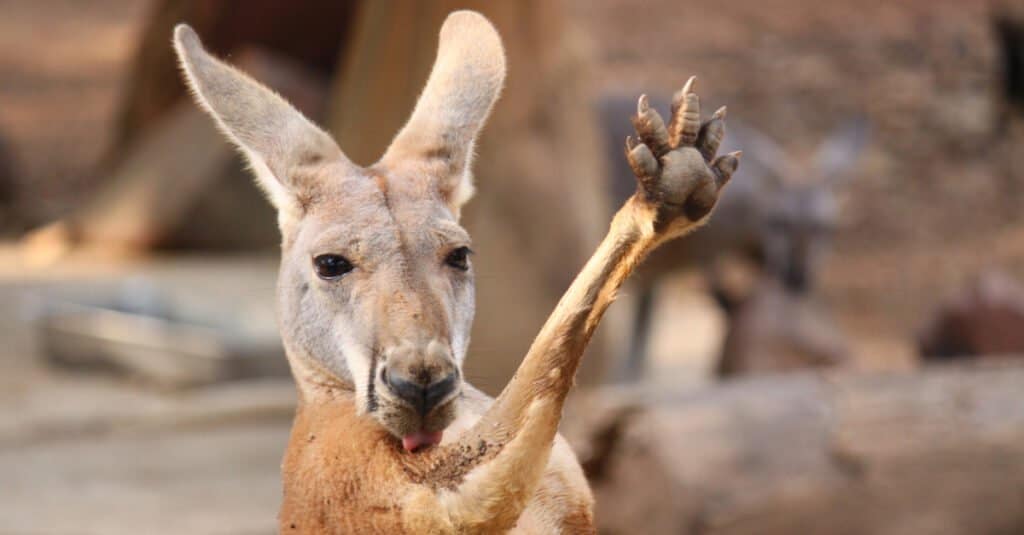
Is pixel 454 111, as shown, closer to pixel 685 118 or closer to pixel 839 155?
pixel 685 118

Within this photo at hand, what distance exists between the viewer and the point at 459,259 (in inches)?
48.4

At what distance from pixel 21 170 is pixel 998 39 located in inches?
364

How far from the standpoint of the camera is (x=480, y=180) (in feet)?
15.0

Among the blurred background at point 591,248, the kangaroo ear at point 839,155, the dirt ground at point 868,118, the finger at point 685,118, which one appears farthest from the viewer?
Result: the dirt ground at point 868,118

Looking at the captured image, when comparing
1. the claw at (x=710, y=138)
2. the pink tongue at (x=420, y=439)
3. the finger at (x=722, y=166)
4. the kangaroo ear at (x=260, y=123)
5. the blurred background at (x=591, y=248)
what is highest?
the blurred background at (x=591, y=248)

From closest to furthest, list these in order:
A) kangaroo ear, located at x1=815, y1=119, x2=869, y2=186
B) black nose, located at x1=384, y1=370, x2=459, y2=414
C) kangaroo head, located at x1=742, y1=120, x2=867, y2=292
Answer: black nose, located at x1=384, y1=370, x2=459, y2=414, kangaroo head, located at x1=742, y1=120, x2=867, y2=292, kangaroo ear, located at x1=815, y1=119, x2=869, y2=186

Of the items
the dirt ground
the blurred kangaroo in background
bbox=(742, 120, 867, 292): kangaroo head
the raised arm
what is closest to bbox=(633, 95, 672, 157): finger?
the raised arm

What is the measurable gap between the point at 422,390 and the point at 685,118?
0.29m

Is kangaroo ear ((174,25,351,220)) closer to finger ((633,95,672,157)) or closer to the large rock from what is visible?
finger ((633,95,672,157))

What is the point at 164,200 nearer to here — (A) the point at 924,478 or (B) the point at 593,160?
(B) the point at 593,160

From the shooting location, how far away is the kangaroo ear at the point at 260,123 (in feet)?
3.90

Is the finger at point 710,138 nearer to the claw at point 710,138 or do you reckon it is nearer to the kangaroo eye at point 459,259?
the claw at point 710,138

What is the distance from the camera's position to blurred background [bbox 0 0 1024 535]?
407 centimetres

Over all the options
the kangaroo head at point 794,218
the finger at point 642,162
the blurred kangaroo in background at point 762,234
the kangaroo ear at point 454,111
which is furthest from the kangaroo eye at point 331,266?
the kangaroo head at point 794,218
